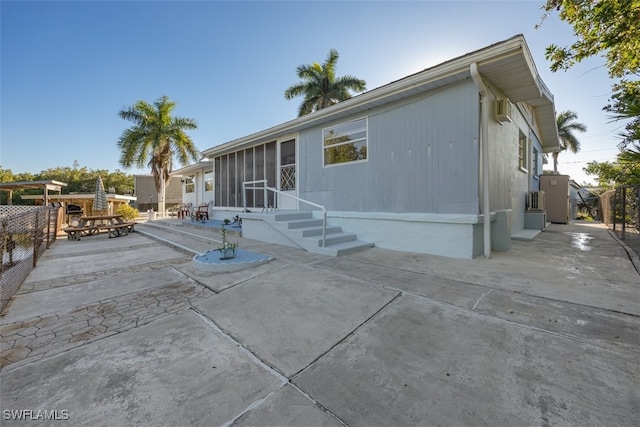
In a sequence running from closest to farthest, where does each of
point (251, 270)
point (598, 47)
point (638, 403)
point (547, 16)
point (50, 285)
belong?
point (638, 403)
point (50, 285)
point (251, 270)
point (598, 47)
point (547, 16)

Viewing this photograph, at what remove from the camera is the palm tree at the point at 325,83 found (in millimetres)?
18844

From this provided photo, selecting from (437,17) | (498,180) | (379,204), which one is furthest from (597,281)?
(437,17)

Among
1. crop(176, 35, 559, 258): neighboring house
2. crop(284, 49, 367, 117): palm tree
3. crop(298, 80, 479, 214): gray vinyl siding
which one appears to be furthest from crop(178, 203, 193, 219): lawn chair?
crop(284, 49, 367, 117): palm tree

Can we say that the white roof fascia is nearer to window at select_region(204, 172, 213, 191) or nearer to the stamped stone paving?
the stamped stone paving

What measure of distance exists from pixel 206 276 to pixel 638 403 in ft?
14.4

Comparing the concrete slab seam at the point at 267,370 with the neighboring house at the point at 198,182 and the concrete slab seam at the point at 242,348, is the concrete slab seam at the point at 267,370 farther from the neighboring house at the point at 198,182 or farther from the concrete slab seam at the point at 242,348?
the neighboring house at the point at 198,182

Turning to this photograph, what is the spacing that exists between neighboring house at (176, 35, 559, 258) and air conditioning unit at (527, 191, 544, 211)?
114 cm

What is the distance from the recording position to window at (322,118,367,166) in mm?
6371

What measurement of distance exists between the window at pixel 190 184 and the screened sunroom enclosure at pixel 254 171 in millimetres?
4385

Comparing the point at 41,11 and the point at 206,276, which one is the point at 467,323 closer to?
the point at 206,276

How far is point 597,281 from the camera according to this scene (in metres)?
3.40

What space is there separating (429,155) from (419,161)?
23 cm

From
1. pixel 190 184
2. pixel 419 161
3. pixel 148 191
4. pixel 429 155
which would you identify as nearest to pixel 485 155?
pixel 429 155

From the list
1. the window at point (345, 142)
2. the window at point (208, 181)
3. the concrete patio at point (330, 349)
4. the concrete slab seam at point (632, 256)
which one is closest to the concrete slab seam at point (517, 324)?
the concrete patio at point (330, 349)
